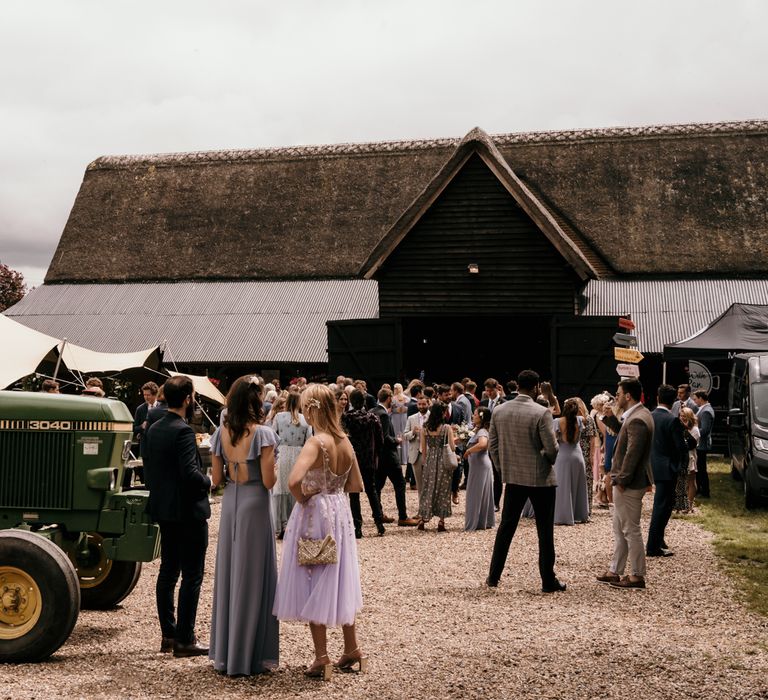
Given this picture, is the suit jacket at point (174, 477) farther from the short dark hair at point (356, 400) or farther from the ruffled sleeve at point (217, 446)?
the short dark hair at point (356, 400)

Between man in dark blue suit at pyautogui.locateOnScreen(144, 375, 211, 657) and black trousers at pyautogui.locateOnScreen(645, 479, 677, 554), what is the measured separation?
18.9ft

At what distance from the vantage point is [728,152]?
98.0 ft

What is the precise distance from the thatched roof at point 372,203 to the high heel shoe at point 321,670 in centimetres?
2035

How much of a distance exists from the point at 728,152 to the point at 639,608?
23.7 m

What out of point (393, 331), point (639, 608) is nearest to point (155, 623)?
point (639, 608)

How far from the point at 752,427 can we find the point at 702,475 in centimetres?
178

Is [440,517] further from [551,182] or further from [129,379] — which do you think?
[551,182]

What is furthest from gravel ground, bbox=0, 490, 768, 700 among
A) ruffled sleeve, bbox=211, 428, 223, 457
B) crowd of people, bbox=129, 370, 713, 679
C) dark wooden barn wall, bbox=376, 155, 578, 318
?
dark wooden barn wall, bbox=376, 155, 578, 318

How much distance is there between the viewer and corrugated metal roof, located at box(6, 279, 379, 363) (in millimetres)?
27875

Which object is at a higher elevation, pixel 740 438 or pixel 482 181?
pixel 482 181

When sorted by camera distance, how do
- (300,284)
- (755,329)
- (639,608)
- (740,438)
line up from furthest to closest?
(300,284)
(755,329)
(740,438)
(639,608)

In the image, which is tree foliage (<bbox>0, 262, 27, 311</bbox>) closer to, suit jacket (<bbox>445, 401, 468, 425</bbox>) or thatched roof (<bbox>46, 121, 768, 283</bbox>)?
thatched roof (<bbox>46, 121, 768, 283</bbox>)

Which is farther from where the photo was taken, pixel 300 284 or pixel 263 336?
pixel 300 284

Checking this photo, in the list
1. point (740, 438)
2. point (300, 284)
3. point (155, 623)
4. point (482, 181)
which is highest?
point (482, 181)
